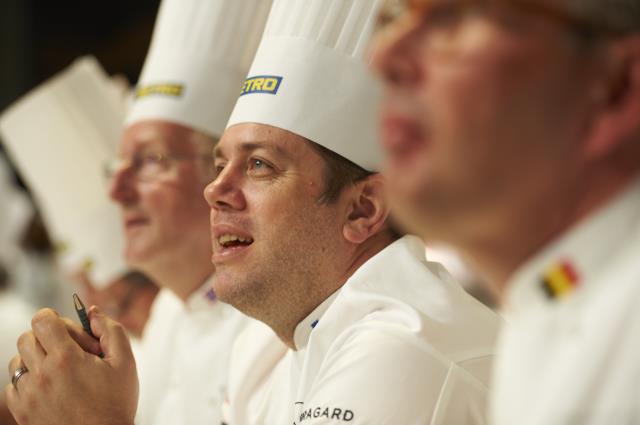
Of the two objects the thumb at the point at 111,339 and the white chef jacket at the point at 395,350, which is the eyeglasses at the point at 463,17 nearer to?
the white chef jacket at the point at 395,350

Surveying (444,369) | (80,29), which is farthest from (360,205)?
(80,29)

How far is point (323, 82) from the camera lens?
6.16ft

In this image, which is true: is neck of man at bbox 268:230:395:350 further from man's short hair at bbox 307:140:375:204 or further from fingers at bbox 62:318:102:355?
fingers at bbox 62:318:102:355

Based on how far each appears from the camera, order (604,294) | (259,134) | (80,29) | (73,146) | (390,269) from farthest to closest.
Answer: (80,29) < (73,146) < (259,134) < (390,269) < (604,294)

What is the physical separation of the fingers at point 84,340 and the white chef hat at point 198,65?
39.5 inches

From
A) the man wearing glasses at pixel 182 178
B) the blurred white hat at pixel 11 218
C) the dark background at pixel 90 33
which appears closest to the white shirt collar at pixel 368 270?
the man wearing glasses at pixel 182 178

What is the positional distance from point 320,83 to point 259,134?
5.7 inches

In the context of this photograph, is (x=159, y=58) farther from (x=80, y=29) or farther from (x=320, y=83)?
(x=80, y=29)

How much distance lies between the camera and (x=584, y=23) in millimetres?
952

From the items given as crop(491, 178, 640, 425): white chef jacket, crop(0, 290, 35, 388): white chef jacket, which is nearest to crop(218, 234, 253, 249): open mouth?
crop(491, 178, 640, 425): white chef jacket

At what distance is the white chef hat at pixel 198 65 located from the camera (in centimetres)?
252

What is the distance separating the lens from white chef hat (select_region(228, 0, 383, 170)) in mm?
1854

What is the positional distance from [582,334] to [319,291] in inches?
36.4

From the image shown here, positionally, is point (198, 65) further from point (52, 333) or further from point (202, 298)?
point (52, 333)
